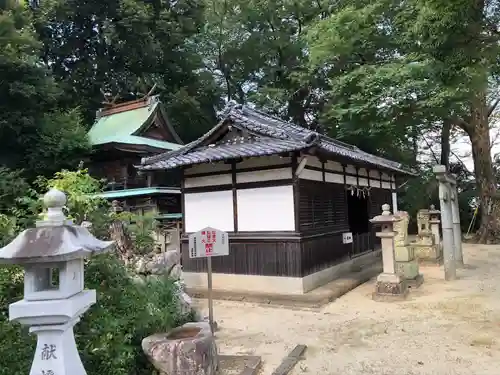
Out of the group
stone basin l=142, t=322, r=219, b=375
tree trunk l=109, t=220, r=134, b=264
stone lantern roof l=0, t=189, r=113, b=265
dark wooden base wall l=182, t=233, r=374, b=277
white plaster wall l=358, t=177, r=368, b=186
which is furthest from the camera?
white plaster wall l=358, t=177, r=368, b=186

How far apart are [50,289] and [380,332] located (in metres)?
4.87

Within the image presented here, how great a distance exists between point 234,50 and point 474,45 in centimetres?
2147

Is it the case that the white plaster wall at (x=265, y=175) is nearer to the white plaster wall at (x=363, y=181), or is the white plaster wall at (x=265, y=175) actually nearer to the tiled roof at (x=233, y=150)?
the tiled roof at (x=233, y=150)

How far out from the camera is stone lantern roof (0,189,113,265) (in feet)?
10.5

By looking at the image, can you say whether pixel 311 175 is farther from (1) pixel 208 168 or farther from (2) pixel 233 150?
(1) pixel 208 168

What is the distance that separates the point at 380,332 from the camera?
20.5 feet

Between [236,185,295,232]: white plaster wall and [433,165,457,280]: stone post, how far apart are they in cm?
433

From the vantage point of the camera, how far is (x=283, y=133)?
355 inches

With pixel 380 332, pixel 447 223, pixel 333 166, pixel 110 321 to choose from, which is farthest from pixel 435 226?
pixel 110 321

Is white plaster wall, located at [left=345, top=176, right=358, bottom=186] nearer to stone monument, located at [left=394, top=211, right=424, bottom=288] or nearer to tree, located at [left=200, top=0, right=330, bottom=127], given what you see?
stone monument, located at [left=394, top=211, right=424, bottom=288]

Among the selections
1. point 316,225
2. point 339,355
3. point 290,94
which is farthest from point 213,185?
point 290,94

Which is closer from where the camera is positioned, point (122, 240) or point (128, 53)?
point (122, 240)

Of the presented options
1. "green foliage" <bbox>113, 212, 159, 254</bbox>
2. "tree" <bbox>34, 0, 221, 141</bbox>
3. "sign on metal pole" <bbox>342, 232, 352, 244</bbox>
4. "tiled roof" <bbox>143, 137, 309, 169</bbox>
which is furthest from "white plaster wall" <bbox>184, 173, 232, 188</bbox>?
"tree" <bbox>34, 0, 221, 141</bbox>

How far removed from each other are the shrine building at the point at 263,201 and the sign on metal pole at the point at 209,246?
8.93 feet
